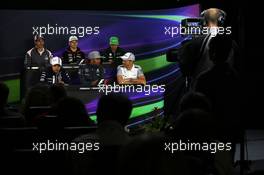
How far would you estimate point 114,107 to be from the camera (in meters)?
2.74

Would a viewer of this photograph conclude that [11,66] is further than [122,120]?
Yes

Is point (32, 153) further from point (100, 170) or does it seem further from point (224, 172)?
point (224, 172)

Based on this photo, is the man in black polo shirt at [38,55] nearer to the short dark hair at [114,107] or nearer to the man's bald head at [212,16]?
the man's bald head at [212,16]

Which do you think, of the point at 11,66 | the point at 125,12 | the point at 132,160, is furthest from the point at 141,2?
the point at 132,160

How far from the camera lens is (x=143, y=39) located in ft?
32.3

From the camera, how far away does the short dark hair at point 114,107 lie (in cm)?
273

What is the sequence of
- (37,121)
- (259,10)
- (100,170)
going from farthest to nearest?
(259,10), (37,121), (100,170)

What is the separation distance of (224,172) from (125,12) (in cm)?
716

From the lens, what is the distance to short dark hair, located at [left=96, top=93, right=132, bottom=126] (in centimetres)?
273

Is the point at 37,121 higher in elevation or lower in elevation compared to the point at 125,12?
lower

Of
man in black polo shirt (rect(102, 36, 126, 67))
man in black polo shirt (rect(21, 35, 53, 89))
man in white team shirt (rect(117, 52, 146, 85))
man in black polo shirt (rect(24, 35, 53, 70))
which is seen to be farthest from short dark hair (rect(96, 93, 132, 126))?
man in black polo shirt (rect(24, 35, 53, 70))

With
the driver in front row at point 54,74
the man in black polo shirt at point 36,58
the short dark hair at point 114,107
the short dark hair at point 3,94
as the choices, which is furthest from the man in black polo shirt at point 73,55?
the short dark hair at point 114,107

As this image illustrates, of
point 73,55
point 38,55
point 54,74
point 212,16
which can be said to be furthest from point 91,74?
point 212,16

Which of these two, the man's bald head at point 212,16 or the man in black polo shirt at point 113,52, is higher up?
the man's bald head at point 212,16
